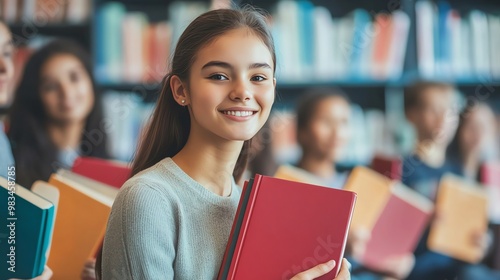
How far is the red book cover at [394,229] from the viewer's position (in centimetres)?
220

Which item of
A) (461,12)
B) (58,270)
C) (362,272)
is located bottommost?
(362,272)

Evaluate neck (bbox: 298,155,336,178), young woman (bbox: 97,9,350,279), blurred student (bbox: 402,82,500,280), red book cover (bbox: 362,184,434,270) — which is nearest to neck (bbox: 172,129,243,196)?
young woman (bbox: 97,9,350,279)

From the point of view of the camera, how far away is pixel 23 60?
3.03 meters

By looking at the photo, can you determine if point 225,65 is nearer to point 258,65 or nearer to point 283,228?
point 258,65

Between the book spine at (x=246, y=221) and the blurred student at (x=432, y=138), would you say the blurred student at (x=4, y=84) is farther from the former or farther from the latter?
the blurred student at (x=432, y=138)

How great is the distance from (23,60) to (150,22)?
2.45ft

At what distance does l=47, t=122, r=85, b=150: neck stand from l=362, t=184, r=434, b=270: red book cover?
1.19 meters

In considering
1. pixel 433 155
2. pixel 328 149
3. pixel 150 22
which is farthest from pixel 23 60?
pixel 433 155

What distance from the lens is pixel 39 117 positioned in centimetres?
262

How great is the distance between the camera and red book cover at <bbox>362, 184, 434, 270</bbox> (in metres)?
2.20

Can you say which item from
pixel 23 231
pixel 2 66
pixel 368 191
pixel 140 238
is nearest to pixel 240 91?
pixel 140 238

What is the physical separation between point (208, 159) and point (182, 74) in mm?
136

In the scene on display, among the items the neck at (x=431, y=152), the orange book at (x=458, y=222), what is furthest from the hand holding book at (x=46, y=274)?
the neck at (x=431, y=152)

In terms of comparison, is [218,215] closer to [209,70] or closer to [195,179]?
[195,179]
